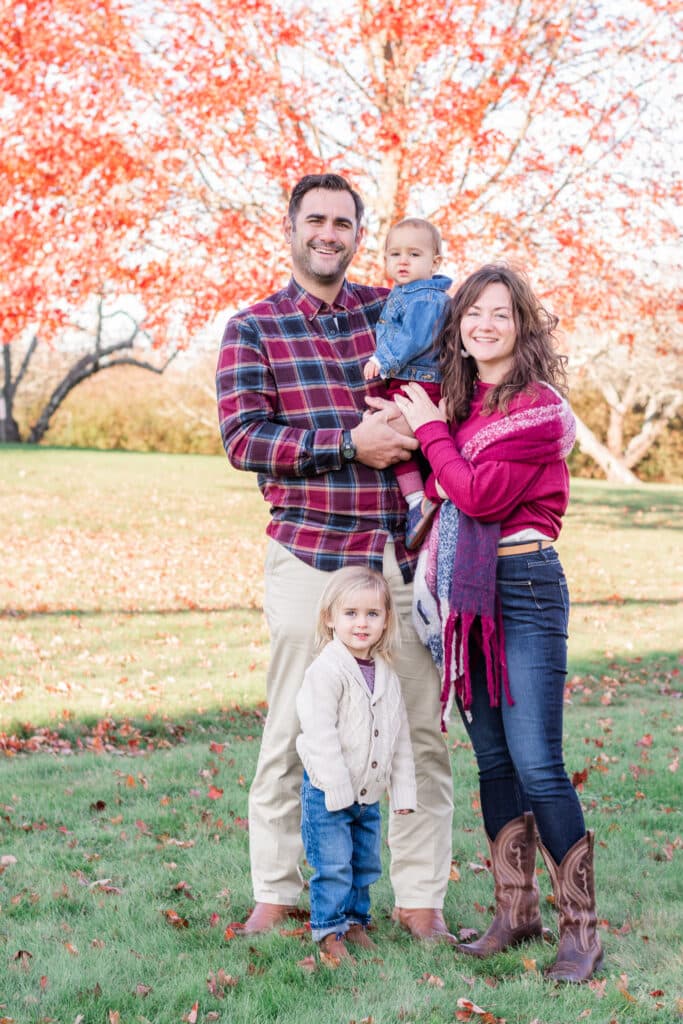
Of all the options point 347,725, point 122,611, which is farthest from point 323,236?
point 122,611

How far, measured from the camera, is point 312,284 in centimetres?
411

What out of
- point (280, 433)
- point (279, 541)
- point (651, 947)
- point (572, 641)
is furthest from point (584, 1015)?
point (572, 641)

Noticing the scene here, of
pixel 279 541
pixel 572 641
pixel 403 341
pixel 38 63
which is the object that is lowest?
pixel 572 641

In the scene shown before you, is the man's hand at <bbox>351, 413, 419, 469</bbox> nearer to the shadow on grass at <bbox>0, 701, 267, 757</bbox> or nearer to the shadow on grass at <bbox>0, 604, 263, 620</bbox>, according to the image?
the shadow on grass at <bbox>0, 701, 267, 757</bbox>

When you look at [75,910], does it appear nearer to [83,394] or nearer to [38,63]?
[38,63]

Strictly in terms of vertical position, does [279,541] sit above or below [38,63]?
below

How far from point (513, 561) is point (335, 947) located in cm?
144

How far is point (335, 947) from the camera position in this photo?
3754 millimetres

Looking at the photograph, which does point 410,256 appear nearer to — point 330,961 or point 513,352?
point 513,352

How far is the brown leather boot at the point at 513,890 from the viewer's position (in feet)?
12.5

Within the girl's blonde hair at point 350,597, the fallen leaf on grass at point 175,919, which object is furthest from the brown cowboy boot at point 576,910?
the fallen leaf on grass at point 175,919

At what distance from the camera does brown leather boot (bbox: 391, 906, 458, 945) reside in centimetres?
399

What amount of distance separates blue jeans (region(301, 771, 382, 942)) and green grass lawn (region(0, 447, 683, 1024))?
0.15 metres

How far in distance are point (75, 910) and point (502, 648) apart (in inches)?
80.3
